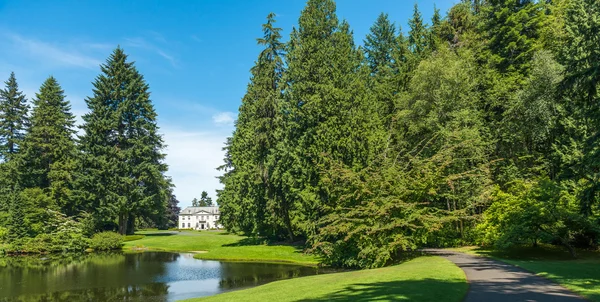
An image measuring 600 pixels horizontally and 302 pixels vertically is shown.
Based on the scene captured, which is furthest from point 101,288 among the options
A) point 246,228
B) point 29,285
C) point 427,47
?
point 427,47

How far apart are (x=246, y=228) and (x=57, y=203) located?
2861 cm

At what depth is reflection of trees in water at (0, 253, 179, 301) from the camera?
19.2 metres

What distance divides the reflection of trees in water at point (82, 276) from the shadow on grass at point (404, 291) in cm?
1209

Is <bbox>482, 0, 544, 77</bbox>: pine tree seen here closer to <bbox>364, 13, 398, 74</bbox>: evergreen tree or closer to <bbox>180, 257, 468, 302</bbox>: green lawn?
<bbox>364, 13, 398, 74</bbox>: evergreen tree

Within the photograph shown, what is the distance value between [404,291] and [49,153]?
183 feet

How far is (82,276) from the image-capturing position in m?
23.3

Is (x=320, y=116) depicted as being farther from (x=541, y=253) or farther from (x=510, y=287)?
(x=510, y=287)

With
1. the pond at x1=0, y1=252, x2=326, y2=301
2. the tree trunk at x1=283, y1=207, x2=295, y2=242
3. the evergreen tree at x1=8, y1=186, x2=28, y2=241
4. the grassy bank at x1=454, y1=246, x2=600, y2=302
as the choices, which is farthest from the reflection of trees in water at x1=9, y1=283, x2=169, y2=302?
the evergreen tree at x1=8, y1=186, x2=28, y2=241

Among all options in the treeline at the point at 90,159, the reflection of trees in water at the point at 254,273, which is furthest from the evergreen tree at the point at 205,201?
the reflection of trees in water at the point at 254,273

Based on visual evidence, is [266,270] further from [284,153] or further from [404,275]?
[404,275]

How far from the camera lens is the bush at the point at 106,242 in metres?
42.0

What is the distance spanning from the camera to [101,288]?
19438 mm

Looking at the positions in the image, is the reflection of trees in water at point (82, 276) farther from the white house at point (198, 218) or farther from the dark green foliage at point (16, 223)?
the white house at point (198, 218)

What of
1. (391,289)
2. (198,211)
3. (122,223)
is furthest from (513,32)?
(198,211)
